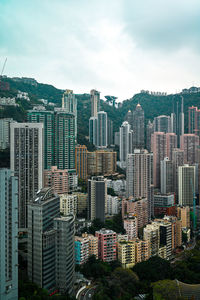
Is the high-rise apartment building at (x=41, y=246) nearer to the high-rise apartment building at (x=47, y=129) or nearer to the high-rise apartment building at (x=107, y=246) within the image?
the high-rise apartment building at (x=107, y=246)

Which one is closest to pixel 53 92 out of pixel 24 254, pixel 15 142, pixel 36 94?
pixel 36 94

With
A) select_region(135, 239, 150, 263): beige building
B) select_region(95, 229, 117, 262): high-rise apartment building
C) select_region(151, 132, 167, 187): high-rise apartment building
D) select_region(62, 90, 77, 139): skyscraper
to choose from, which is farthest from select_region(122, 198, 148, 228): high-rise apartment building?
select_region(62, 90, 77, 139): skyscraper

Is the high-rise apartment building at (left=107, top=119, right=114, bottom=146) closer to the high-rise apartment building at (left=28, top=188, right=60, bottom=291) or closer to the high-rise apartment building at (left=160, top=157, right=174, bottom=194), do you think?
the high-rise apartment building at (left=160, top=157, right=174, bottom=194)

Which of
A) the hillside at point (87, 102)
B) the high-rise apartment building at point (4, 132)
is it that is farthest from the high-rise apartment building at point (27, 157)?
the hillside at point (87, 102)

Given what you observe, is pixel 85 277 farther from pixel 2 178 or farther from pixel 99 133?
pixel 99 133

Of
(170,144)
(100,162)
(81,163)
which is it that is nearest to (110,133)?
(170,144)

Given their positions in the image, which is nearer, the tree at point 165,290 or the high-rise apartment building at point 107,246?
the tree at point 165,290
